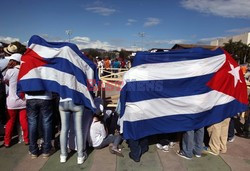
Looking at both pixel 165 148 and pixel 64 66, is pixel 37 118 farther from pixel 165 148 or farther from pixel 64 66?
pixel 165 148

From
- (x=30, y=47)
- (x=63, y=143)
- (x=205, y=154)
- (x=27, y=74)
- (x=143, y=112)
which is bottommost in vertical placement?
(x=205, y=154)

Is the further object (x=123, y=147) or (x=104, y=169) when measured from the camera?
(x=123, y=147)

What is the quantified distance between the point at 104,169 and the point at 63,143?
85 cm

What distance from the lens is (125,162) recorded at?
402cm

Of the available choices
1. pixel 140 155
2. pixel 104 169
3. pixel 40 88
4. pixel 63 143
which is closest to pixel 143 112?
pixel 140 155

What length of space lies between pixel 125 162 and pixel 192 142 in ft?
4.29

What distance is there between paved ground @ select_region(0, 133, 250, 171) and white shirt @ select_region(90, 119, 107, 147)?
19cm

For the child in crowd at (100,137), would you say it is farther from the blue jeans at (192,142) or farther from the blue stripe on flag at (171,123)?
the blue jeans at (192,142)

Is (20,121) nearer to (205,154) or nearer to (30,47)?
(30,47)

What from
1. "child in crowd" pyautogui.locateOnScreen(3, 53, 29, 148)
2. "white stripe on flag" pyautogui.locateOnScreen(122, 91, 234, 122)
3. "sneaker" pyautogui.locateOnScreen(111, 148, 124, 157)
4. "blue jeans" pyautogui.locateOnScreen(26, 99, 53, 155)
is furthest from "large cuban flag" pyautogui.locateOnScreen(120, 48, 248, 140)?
"child in crowd" pyautogui.locateOnScreen(3, 53, 29, 148)

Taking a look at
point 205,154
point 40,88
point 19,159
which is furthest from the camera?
point 205,154

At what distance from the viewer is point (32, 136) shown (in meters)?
3.97

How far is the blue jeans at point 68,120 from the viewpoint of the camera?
3734mm

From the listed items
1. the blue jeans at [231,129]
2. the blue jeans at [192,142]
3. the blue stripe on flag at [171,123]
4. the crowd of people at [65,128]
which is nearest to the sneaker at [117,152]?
the crowd of people at [65,128]
